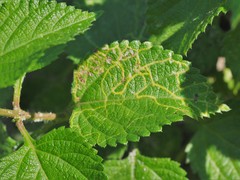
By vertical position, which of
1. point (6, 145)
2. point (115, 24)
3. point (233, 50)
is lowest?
point (6, 145)

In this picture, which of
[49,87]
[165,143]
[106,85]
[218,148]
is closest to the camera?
[106,85]

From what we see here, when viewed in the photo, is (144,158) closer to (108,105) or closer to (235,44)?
(108,105)

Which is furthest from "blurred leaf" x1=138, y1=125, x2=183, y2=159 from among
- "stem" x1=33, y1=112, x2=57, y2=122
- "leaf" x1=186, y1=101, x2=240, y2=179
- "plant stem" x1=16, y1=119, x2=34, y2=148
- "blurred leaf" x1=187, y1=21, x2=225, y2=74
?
"plant stem" x1=16, y1=119, x2=34, y2=148

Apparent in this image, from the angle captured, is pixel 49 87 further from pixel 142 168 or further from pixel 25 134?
pixel 25 134

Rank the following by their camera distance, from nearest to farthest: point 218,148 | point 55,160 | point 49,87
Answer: point 55,160 → point 218,148 → point 49,87

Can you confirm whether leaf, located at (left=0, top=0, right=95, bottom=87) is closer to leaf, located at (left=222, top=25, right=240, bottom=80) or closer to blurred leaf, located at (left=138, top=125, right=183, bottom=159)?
leaf, located at (left=222, top=25, right=240, bottom=80)

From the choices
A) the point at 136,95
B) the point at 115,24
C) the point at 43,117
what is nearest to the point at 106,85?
the point at 136,95

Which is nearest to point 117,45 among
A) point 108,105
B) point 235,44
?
point 108,105
